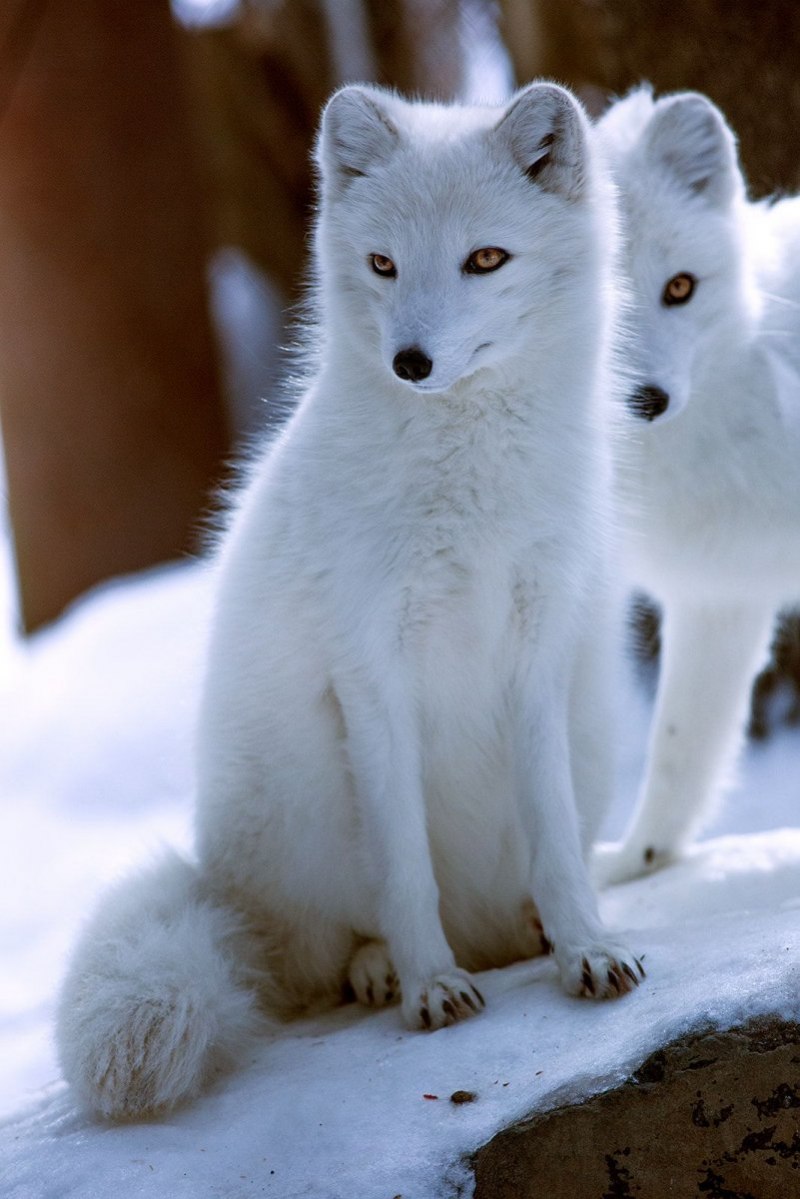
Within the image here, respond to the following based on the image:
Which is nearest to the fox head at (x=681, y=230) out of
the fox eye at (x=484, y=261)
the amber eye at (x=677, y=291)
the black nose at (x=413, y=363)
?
the amber eye at (x=677, y=291)

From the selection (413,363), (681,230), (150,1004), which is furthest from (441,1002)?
(681,230)

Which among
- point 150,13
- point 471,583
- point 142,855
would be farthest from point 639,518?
point 150,13

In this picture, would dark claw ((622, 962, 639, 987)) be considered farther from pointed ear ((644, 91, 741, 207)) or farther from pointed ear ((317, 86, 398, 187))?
pointed ear ((644, 91, 741, 207))

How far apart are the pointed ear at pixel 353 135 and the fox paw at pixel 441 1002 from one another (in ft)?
4.59

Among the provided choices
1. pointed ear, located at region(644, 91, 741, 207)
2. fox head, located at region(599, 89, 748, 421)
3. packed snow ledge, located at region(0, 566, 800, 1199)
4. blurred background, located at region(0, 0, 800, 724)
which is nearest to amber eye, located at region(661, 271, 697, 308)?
fox head, located at region(599, 89, 748, 421)

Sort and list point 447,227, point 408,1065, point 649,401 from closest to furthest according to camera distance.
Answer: point 408,1065, point 447,227, point 649,401

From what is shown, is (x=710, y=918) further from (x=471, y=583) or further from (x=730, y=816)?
(x=730, y=816)

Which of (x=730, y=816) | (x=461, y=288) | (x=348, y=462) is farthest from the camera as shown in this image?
(x=730, y=816)

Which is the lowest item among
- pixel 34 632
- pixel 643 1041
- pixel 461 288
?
pixel 643 1041

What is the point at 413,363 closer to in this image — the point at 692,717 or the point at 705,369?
the point at 705,369

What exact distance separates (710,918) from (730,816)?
1.55 meters

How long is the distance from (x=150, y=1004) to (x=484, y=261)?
1.29 m

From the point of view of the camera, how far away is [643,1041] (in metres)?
1.77

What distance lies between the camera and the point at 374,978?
2.35 meters
